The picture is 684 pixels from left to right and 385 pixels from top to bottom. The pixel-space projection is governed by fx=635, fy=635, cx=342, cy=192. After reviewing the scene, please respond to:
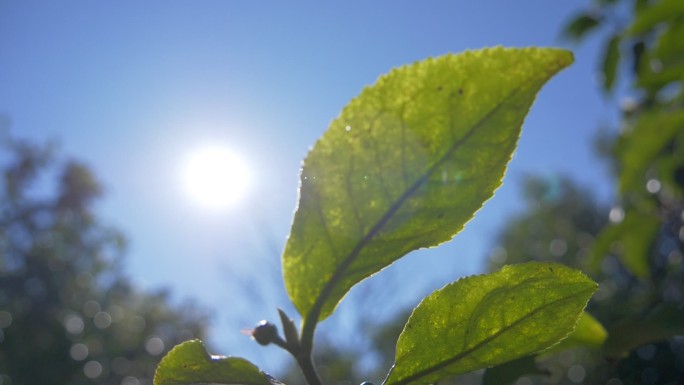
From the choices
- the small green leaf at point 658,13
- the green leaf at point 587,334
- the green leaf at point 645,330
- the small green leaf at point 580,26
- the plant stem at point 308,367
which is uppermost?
the small green leaf at point 580,26

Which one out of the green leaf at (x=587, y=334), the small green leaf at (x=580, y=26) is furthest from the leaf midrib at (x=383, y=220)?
the small green leaf at (x=580, y=26)

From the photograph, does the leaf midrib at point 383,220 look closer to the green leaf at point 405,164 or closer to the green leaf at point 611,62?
the green leaf at point 405,164

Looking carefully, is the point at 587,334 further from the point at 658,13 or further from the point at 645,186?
the point at 645,186

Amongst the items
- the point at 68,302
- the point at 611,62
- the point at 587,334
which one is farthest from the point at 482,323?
the point at 68,302

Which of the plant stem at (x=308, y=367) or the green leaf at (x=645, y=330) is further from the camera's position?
the green leaf at (x=645, y=330)

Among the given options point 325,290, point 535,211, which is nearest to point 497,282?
point 325,290

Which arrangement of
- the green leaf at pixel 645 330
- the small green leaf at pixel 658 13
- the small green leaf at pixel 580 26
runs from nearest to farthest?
the green leaf at pixel 645 330 < the small green leaf at pixel 658 13 < the small green leaf at pixel 580 26

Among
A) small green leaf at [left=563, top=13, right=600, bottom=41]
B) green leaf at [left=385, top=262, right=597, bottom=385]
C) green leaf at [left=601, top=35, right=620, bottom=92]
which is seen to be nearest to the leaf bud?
green leaf at [left=385, top=262, right=597, bottom=385]
